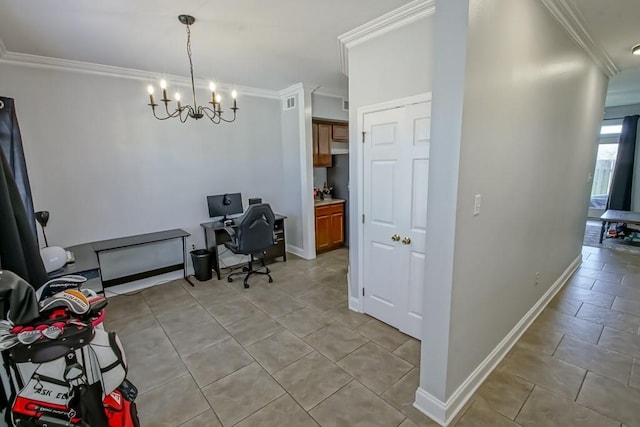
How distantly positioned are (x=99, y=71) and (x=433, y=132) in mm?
3668

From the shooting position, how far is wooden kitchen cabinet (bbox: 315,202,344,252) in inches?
193

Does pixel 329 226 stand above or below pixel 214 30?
below

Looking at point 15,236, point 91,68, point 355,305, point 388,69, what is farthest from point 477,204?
point 91,68

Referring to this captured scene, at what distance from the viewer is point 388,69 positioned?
2.47 m

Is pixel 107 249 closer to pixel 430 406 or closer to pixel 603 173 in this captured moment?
pixel 430 406

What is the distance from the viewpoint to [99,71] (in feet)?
10.8

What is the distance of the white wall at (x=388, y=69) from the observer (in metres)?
2.24

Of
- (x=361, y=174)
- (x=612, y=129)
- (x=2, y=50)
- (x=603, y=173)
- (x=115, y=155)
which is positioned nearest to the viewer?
(x=2, y=50)

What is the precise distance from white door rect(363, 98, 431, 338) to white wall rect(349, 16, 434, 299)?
0.13 meters

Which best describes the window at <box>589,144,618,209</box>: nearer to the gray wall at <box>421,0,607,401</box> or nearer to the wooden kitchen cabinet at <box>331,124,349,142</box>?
the gray wall at <box>421,0,607,401</box>

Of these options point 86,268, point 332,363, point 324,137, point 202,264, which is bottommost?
point 332,363

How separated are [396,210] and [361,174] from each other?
0.50 meters

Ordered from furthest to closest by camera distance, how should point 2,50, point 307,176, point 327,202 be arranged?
point 327,202
point 307,176
point 2,50

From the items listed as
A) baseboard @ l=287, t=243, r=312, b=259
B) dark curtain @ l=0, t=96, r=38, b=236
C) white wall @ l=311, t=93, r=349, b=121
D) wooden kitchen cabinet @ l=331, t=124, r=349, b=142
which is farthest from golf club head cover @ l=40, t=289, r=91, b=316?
wooden kitchen cabinet @ l=331, t=124, r=349, b=142
